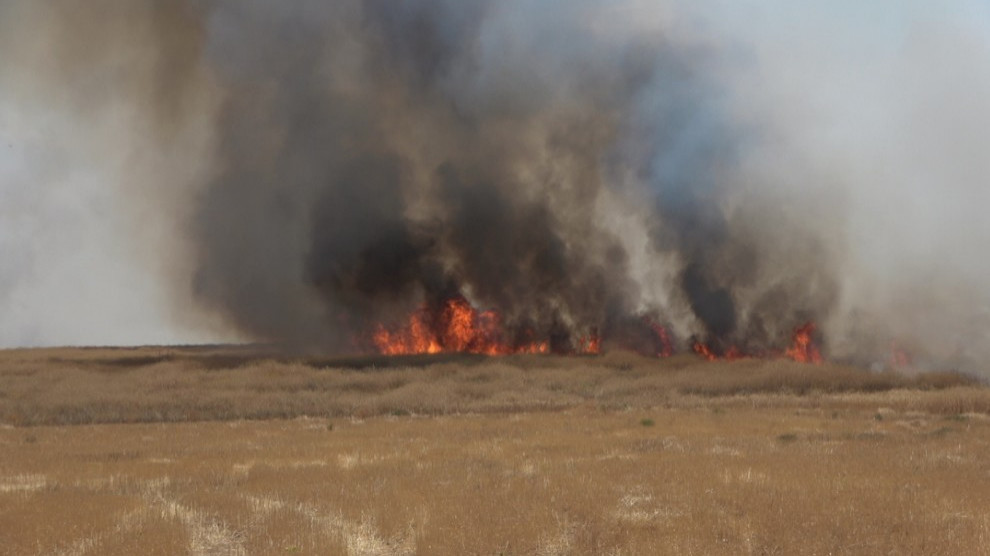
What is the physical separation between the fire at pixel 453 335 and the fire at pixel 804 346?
1891 centimetres

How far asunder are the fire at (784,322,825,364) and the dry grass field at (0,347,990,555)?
1249 centimetres

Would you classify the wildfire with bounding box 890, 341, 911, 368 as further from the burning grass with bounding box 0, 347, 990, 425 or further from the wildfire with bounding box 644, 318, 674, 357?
the wildfire with bounding box 644, 318, 674, 357

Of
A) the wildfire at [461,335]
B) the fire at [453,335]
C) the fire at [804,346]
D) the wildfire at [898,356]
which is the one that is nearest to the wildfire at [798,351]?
the fire at [804,346]

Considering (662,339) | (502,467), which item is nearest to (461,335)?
(662,339)

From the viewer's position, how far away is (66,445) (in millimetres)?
35469

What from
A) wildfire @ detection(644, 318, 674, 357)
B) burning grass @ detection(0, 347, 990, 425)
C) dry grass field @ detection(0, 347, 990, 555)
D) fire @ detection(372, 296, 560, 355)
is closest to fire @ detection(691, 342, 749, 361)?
wildfire @ detection(644, 318, 674, 357)

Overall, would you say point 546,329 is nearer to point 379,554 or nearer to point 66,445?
point 66,445

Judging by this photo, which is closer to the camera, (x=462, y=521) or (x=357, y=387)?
(x=462, y=521)

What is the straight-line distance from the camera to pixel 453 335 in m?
86.8

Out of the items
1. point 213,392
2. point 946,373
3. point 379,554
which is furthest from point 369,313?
point 379,554

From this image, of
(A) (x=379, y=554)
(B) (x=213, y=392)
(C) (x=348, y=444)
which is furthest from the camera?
(B) (x=213, y=392)

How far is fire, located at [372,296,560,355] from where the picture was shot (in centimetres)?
8569

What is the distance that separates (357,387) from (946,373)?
135 feet

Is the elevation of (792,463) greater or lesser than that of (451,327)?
lesser
